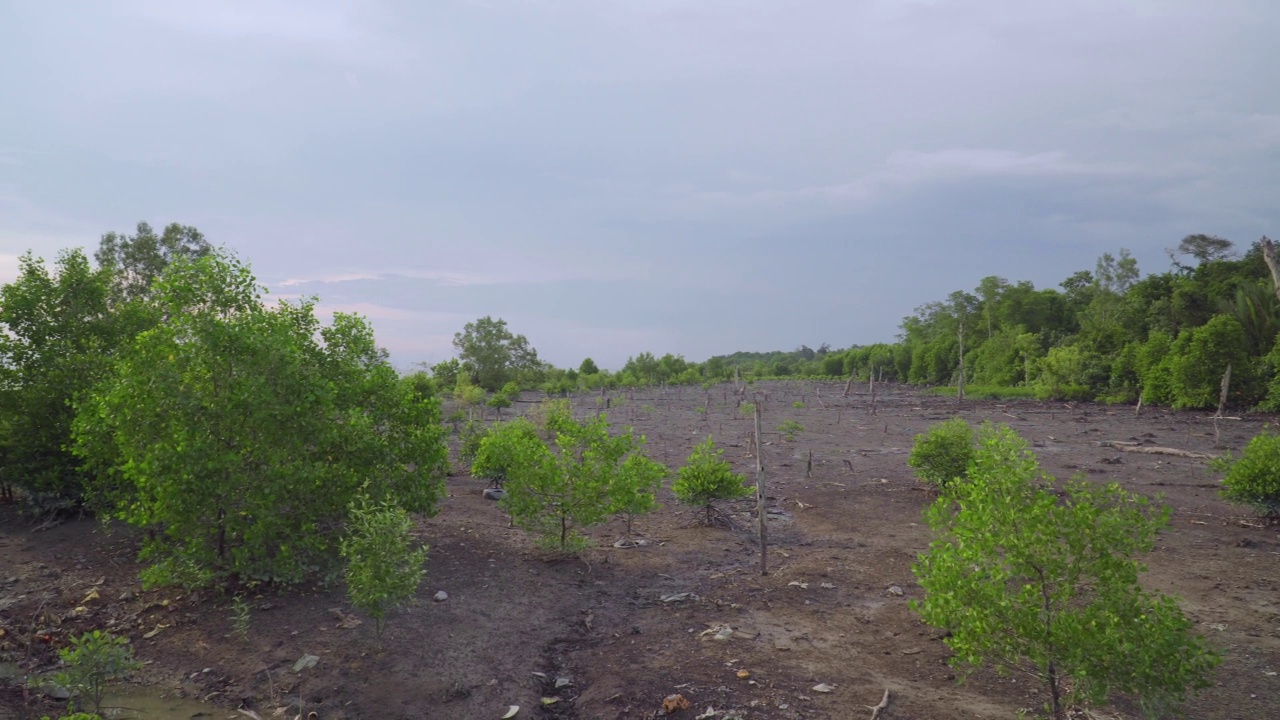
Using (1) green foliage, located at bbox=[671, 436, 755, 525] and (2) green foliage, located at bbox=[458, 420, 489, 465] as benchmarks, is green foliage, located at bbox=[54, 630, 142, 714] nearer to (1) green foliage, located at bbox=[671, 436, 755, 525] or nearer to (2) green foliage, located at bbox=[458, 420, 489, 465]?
(1) green foliage, located at bbox=[671, 436, 755, 525]

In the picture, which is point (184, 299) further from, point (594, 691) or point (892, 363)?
point (892, 363)

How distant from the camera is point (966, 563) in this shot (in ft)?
16.6

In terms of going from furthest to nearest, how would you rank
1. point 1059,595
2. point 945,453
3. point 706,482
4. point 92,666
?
point 945,453 → point 706,482 → point 92,666 → point 1059,595

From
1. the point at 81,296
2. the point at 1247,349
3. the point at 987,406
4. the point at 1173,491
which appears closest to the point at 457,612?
the point at 81,296

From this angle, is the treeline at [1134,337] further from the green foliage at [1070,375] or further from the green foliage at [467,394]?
the green foliage at [467,394]

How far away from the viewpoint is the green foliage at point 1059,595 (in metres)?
4.41

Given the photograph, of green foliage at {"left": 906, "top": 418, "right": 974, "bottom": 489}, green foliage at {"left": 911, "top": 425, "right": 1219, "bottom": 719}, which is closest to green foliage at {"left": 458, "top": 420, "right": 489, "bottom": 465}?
green foliage at {"left": 906, "top": 418, "right": 974, "bottom": 489}

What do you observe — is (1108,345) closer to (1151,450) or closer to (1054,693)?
(1151,450)

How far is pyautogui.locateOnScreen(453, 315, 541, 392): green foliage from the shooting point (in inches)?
1726

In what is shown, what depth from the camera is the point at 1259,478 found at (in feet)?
35.8

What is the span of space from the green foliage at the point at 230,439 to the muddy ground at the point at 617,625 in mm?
707

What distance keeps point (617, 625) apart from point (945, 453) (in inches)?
317

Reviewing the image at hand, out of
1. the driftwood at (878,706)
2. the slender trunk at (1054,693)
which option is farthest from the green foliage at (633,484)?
the slender trunk at (1054,693)

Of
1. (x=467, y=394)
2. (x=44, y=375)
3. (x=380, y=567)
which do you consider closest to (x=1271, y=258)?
(x=380, y=567)
